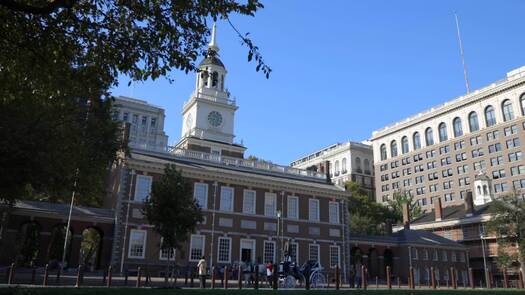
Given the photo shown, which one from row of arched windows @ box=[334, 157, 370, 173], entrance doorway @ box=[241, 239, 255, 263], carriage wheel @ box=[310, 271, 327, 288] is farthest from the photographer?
row of arched windows @ box=[334, 157, 370, 173]

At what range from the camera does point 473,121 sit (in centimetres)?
9238

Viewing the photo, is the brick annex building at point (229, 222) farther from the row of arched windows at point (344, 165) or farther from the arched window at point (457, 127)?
the row of arched windows at point (344, 165)

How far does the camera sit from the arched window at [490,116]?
88.2m

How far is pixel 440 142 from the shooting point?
3853 inches

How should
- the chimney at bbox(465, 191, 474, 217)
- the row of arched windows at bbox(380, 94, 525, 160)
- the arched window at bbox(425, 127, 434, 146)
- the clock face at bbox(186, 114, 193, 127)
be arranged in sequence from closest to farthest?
1. the clock face at bbox(186, 114, 193, 127)
2. the chimney at bbox(465, 191, 474, 217)
3. the row of arched windows at bbox(380, 94, 525, 160)
4. the arched window at bbox(425, 127, 434, 146)

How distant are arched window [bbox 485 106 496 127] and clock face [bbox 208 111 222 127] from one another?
184 feet

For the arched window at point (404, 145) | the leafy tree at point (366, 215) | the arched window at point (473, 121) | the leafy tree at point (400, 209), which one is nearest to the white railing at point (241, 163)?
the leafy tree at point (366, 215)

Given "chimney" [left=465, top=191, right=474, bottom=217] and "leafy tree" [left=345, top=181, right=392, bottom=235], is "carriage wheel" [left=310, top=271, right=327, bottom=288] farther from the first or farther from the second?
"chimney" [left=465, top=191, right=474, bottom=217]

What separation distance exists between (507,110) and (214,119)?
5743cm

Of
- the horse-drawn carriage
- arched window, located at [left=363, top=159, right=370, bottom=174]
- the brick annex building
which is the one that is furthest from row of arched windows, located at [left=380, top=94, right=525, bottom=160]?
the horse-drawn carriage

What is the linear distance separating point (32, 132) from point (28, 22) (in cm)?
729

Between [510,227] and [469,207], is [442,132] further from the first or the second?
[510,227]

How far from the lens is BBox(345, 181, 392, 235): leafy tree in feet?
218

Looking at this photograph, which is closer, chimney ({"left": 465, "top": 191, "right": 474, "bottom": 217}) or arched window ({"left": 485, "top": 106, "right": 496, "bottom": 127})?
→ chimney ({"left": 465, "top": 191, "right": 474, "bottom": 217})
